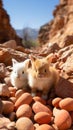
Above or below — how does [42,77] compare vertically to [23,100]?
above

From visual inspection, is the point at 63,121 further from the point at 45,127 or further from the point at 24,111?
the point at 24,111

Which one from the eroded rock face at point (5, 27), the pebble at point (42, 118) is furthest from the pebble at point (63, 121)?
the eroded rock face at point (5, 27)

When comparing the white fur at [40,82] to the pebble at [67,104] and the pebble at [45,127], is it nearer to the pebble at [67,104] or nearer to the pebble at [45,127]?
the pebble at [67,104]

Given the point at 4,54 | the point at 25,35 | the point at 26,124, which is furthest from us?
the point at 25,35

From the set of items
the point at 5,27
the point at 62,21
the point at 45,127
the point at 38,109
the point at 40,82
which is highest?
the point at 62,21

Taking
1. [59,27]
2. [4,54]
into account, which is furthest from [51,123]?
[59,27]

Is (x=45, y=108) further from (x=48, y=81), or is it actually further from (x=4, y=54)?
(x=4, y=54)

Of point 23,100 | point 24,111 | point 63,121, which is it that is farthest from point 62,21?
point 63,121

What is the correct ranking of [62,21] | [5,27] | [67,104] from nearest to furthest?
[67,104] → [5,27] → [62,21]
